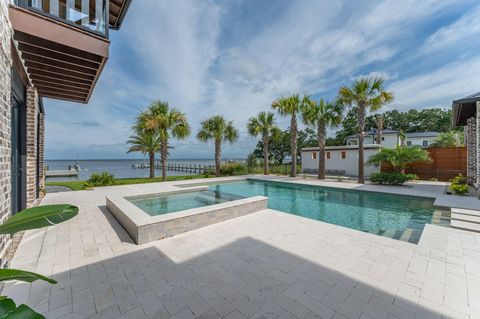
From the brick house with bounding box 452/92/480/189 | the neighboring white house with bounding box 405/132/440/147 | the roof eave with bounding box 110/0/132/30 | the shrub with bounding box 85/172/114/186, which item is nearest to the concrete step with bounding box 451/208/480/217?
the brick house with bounding box 452/92/480/189

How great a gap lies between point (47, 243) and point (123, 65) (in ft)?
35.7

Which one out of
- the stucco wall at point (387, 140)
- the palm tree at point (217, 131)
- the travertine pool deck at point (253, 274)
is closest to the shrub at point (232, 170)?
the palm tree at point (217, 131)

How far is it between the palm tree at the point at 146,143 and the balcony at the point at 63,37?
31.4 ft

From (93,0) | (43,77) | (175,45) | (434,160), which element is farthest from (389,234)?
(434,160)

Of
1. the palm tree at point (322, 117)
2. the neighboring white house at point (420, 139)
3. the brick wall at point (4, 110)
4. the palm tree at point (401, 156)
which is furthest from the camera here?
the neighboring white house at point (420, 139)

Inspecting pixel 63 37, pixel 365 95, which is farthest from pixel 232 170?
pixel 63 37

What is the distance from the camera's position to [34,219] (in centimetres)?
108

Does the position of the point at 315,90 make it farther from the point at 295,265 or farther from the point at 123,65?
the point at 295,265

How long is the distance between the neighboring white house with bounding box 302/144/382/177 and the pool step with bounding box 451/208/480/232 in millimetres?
9651

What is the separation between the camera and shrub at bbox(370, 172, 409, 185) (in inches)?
437

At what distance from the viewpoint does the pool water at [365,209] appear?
5.54 metres

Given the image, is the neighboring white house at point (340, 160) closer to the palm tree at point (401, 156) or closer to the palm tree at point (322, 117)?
the palm tree at point (401, 156)

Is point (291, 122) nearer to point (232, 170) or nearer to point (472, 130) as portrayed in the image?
point (232, 170)

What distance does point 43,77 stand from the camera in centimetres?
546
